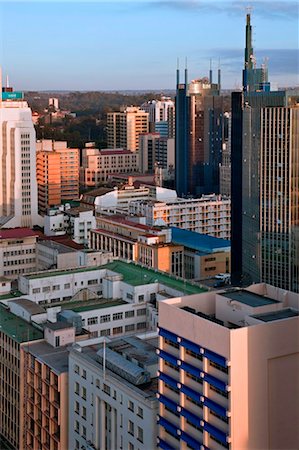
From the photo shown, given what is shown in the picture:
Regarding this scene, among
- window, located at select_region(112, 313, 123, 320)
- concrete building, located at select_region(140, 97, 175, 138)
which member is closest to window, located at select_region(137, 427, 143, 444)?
window, located at select_region(112, 313, 123, 320)

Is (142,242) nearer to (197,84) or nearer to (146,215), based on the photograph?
(146,215)

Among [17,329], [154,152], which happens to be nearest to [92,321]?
[17,329]

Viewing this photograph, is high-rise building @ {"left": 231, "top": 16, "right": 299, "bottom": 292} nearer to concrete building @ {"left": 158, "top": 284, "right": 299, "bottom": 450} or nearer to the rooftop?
the rooftop

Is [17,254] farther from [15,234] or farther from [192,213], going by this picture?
[192,213]

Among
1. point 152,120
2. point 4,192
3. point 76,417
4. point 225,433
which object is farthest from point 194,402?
point 152,120

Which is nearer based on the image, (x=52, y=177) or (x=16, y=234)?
(x=16, y=234)

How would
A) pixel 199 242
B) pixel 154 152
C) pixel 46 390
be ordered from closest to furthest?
pixel 46 390 → pixel 199 242 → pixel 154 152

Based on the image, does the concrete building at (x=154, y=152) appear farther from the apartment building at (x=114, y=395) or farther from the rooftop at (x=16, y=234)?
the apartment building at (x=114, y=395)
